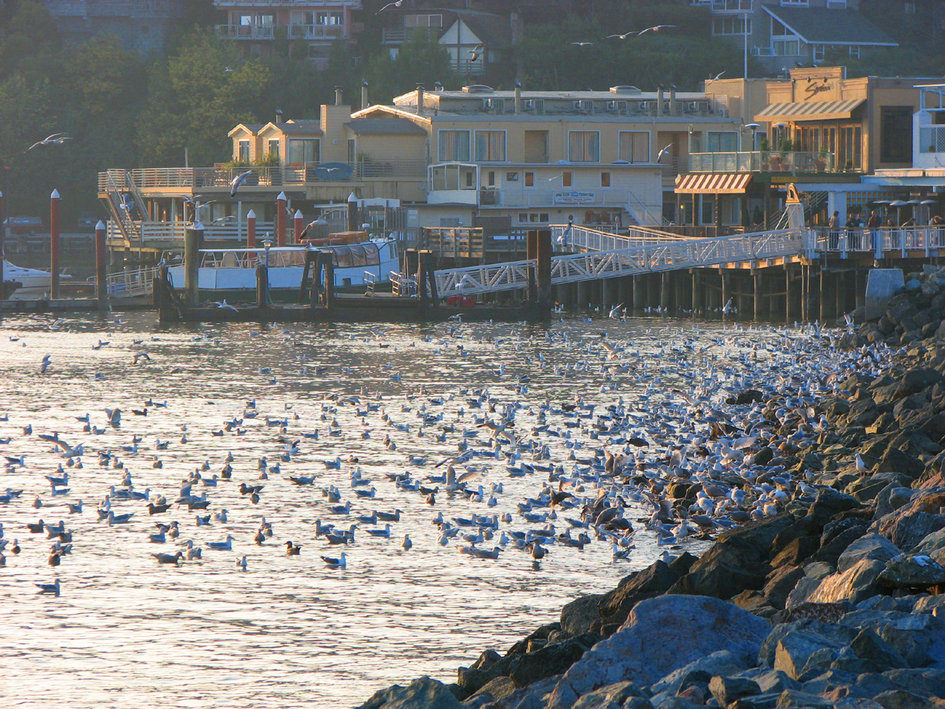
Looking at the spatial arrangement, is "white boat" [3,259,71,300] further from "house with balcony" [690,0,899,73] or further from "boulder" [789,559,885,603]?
"house with balcony" [690,0,899,73]

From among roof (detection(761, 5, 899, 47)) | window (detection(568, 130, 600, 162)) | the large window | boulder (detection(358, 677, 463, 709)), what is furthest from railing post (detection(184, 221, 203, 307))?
roof (detection(761, 5, 899, 47))

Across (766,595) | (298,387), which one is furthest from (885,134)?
(766,595)

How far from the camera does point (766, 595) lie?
1243 cm

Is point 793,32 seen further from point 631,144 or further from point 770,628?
point 770,628

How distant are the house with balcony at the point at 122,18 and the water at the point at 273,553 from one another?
270 feet

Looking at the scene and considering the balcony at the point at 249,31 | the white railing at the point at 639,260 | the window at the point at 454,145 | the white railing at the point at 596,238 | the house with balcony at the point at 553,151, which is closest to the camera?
the white railing at the point at 639,260

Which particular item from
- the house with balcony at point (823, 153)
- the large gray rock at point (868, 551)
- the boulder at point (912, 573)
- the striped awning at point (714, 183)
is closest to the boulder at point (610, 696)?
the boulder at point (912, 573)

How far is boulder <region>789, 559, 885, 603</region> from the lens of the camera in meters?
11.1

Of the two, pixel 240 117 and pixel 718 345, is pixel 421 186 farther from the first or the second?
pixel 718 345

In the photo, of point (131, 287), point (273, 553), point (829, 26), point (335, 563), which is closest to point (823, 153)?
point (131, 287)

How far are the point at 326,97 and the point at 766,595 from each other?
9109cm

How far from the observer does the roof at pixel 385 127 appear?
76.9 meters

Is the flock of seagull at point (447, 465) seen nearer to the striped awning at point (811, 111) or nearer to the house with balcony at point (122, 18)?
the striped awning at point (811, 111)

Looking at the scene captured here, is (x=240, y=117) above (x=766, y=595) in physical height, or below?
above
